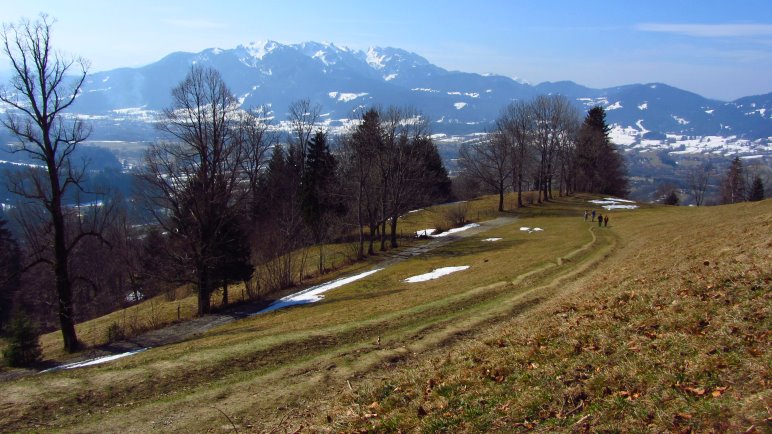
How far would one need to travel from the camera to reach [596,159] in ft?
281

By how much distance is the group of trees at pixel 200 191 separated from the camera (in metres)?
20.1

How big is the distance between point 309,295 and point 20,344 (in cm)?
1579

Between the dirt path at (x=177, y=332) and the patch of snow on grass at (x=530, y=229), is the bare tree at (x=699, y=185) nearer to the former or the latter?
the patch of snow on grass at (x=530, y=229)

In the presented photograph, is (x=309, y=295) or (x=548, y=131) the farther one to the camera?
(x=548, y=131)

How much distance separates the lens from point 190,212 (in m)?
29.6

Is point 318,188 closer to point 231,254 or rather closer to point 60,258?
point 231,254

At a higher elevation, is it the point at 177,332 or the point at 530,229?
the point at 177,332

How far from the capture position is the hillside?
285 inches

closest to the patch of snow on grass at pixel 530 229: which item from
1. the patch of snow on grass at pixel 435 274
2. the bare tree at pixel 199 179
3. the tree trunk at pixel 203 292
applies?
the patch of snow on grass at pixel 435 274

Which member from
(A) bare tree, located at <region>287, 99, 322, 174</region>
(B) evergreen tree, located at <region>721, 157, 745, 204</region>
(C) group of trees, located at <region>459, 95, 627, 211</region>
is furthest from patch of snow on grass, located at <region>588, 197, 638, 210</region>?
(A) bare tree, located at <region>287, 99, 322, 174</region>

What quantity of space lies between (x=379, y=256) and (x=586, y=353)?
3574cm

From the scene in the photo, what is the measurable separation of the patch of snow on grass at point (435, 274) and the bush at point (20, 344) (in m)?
19.5

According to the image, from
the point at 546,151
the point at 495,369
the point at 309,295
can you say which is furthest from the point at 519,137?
the point at 495,369

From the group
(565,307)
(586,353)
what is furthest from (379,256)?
(586,353)
